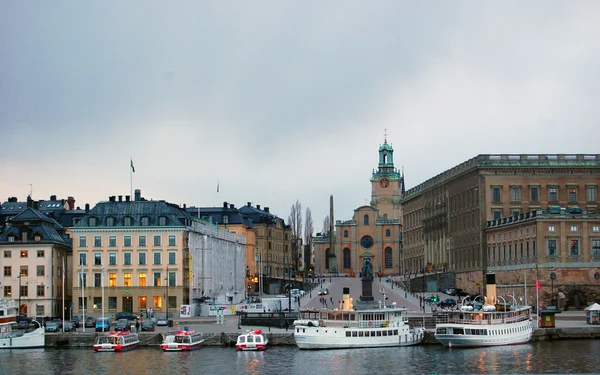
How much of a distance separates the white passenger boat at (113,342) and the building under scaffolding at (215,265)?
3174 centimetres

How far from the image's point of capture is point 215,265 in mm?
137375

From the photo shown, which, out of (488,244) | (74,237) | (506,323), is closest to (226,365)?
(506,323)

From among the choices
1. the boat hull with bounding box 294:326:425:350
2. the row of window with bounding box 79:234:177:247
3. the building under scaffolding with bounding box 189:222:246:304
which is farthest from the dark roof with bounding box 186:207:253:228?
the boat hull with bounding box 294:326:425:350

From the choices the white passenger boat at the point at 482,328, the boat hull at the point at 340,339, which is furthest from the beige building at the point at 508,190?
the boat hull at the point at 340,339

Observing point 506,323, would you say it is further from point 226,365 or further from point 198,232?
point 198,232

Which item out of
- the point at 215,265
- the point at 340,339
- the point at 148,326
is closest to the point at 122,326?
the point at 148,326

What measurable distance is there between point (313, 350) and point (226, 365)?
37.6 ft

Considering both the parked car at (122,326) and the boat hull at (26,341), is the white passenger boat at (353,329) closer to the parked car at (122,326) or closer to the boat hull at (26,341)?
the parked car at (122,326)

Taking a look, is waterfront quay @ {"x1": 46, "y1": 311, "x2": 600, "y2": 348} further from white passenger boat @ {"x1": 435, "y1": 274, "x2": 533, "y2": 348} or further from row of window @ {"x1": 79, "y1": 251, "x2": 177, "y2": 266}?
row of window @ {"x1": 79, "y1": 251, "x2": 177, "y2": 266}

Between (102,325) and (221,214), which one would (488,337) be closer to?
(102,325)

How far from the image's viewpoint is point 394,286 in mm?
158125

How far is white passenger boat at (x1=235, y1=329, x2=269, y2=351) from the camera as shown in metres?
86.9

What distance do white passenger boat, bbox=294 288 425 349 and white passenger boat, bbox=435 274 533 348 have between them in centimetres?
313

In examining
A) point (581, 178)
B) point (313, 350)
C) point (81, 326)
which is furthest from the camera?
Answer: point (581, 178)
